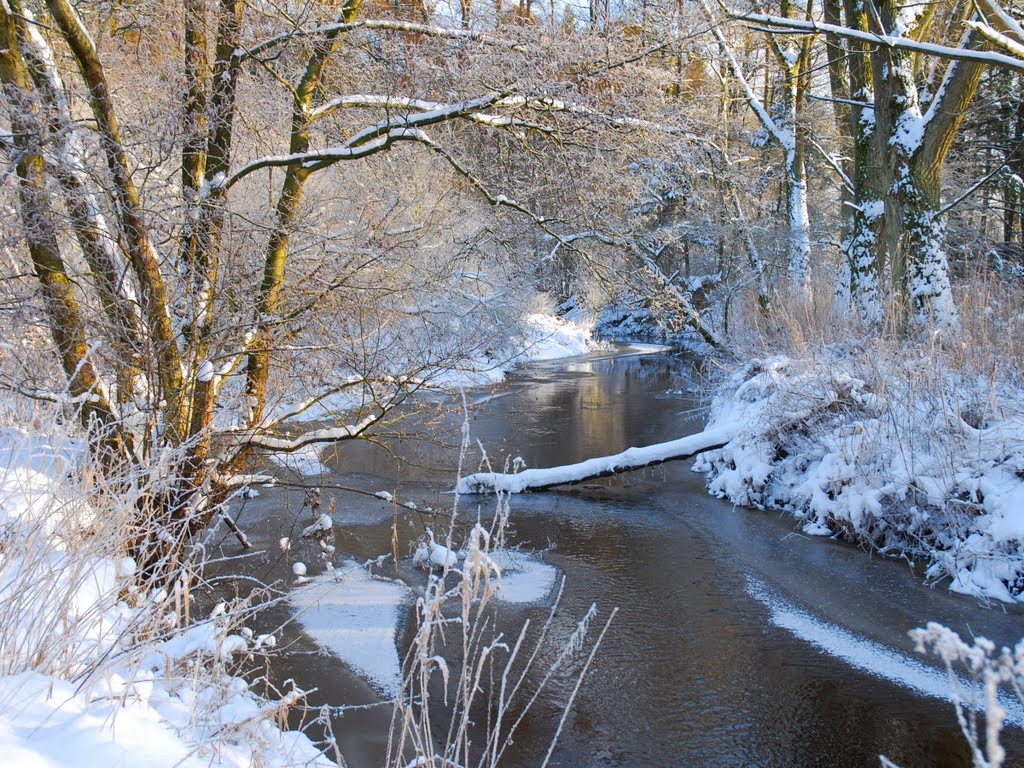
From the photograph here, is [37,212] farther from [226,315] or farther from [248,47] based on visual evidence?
[248,47]

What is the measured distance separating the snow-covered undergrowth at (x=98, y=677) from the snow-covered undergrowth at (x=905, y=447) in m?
5.15

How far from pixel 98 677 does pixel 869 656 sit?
14.2ft

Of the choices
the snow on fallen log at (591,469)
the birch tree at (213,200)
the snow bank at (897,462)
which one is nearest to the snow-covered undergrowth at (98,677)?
the birch tree at (213,200)

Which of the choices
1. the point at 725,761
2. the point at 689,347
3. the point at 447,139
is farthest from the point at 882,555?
the point at 689,347

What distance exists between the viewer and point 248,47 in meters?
5.17

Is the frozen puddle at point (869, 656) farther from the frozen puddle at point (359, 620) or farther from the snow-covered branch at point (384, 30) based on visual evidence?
the snow-covered branch at point (384, 30)

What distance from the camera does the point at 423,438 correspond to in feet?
18.3

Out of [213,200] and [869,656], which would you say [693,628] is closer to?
[869,656]

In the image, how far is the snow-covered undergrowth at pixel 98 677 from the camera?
182cm

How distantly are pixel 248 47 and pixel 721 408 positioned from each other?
295 inches

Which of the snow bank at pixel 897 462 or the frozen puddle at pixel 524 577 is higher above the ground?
the snow bank at pixel 897 462

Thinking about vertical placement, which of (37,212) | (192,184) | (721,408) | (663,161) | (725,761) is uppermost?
(663,161)

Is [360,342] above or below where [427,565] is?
above

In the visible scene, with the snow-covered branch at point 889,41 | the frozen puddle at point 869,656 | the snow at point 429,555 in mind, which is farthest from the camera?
the snow at point 429,555
